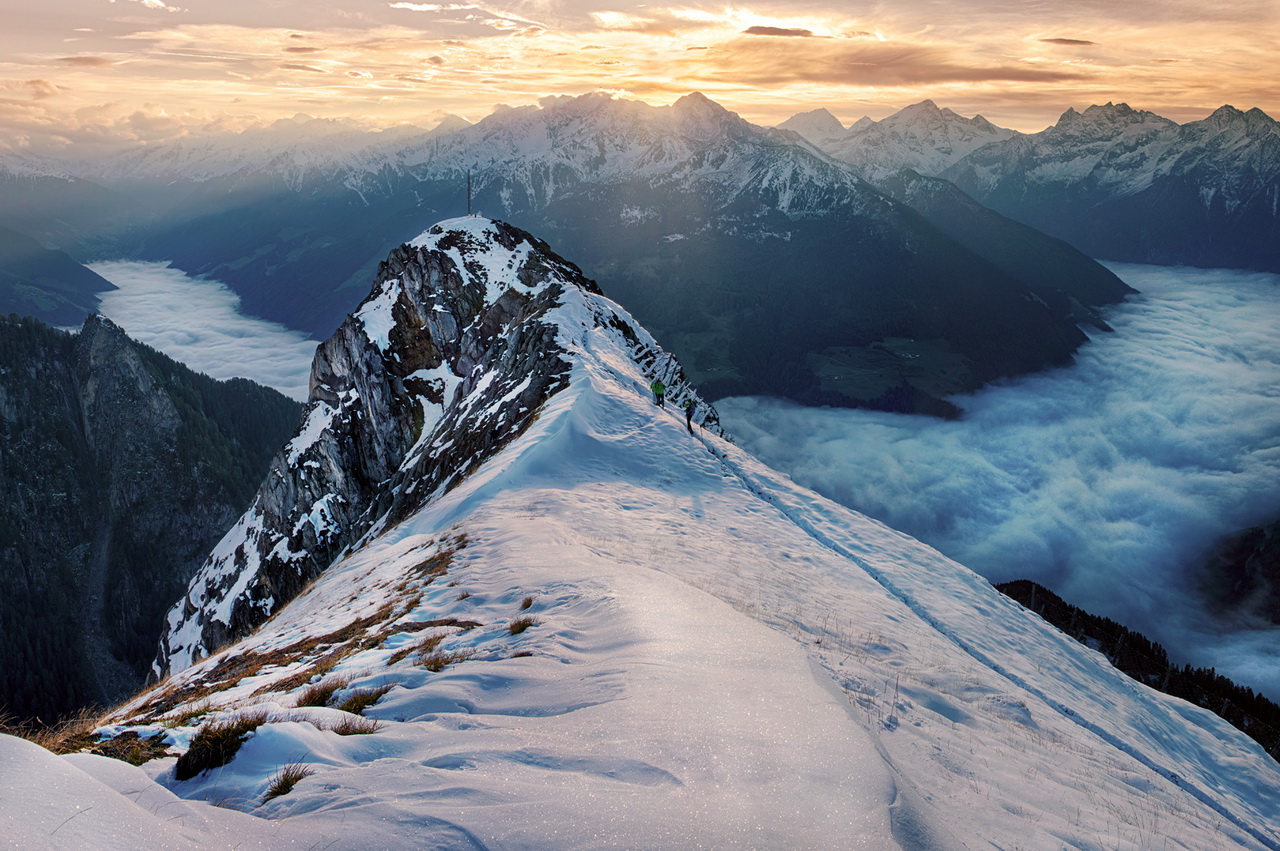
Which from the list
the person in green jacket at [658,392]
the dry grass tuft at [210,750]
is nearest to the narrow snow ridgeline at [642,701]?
the dry grass tuft at [210,750]

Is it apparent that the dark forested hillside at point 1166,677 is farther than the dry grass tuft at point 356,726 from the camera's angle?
Yes

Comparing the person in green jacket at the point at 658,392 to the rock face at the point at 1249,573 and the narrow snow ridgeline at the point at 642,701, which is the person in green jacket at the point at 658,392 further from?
the rock face at the point at 1249,573

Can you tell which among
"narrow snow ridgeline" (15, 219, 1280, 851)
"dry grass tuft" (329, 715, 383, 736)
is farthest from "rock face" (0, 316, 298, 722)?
"dry grass tuft" (329, 715, 383, 736)

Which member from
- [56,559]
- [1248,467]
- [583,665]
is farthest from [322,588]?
[1248,467]

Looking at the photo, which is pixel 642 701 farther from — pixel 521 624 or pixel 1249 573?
pixel 1249 573

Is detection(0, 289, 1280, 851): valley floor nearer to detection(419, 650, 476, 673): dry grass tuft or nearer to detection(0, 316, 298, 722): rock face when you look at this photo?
detection(419, 650, 476, 673): dry grass tuft
